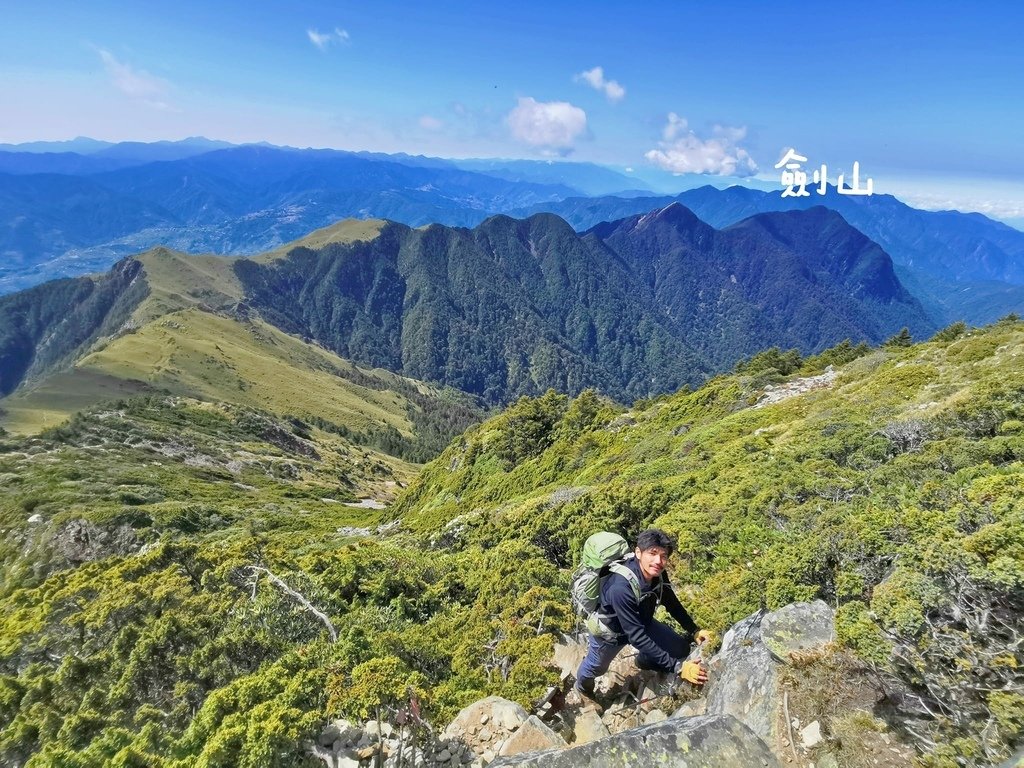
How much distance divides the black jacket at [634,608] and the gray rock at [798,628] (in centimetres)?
150

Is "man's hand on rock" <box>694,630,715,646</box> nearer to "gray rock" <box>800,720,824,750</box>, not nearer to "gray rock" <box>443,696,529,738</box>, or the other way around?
"gray rock" <box>800,720,824,750</box>

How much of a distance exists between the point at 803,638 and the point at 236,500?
9170 centimetres

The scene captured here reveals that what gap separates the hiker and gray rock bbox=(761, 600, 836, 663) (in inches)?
38.6

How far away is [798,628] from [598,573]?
10.5 ft

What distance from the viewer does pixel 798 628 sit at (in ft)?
26.8

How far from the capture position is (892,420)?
22641 millimetres

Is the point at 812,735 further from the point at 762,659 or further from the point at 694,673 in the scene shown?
the point at 694,673

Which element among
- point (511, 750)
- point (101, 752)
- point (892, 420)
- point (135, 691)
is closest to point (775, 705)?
point (511, 750)

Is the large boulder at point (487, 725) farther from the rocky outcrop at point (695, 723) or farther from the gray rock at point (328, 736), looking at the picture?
the gray rock at point (328, 736)

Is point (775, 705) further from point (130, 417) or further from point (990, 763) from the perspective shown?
point (130, 417)

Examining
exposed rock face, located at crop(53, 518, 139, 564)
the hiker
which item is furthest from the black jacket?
exposed rock face, located at crop(53, 518, 139, 564)

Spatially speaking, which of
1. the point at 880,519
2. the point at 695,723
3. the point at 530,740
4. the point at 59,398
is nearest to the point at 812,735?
the point at 695,723

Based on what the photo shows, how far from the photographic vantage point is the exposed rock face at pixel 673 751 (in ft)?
19.6

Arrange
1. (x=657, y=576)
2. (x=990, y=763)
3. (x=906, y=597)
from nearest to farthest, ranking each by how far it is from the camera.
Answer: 1. (x=990, y=763)
2. (x=906, y=597)
3. (x=657, y=576)
